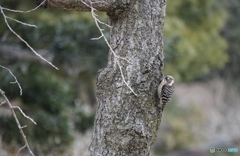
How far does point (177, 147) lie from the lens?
11.3 meters

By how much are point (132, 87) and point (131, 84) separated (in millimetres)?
15

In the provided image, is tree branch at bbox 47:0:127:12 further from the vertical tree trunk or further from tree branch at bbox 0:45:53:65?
tree branch at bbox 0:45:53:65

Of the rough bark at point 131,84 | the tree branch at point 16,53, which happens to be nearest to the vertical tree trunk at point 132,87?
the rough bark at point 131,84

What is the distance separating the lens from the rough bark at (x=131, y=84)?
2.40 m

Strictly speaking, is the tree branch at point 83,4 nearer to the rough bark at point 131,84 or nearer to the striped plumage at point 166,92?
the rough bark at point 131,84

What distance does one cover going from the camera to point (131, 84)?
241 cm

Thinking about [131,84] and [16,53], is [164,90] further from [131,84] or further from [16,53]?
→ [16,53]

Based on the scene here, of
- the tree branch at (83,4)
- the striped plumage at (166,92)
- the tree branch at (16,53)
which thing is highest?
the tree branch at (83,4)

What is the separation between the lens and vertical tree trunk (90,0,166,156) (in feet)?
7.88

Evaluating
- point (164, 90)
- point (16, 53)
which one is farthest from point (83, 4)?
point (16, 53)

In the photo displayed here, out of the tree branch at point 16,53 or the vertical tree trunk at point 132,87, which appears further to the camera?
the tree branch at point 16,53

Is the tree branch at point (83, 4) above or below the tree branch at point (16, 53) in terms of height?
above

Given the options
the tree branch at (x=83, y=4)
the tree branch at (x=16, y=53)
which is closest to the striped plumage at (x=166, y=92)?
the tree branch at (x=83, y=4)

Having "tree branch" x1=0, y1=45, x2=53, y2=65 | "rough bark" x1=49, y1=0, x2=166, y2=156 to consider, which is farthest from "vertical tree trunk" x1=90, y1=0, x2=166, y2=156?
"tree branch" x1=0, y1=45, x2=53, y2=65
